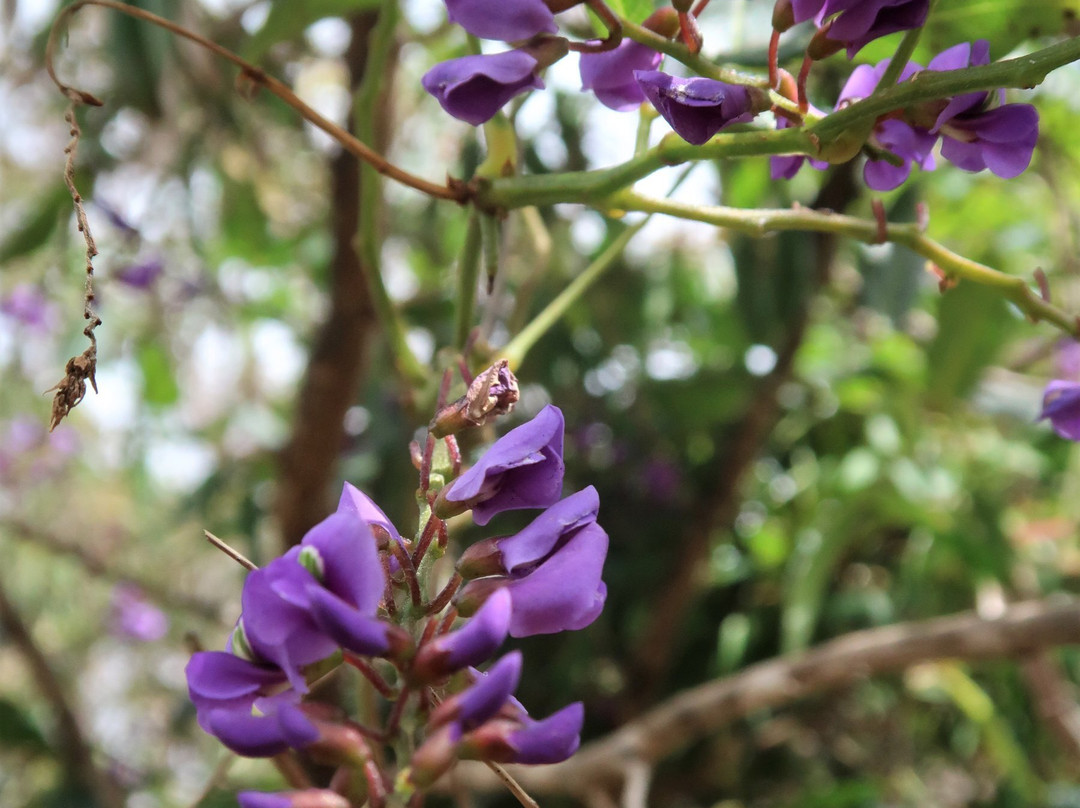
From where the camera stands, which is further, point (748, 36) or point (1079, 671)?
point (1079, 671)

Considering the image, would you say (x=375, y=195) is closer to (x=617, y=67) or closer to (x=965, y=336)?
(x=617, y=67)

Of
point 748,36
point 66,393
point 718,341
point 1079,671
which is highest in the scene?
point 66,393

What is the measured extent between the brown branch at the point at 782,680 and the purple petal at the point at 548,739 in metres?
0.92

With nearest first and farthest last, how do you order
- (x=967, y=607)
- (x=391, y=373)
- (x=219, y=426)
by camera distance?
(x=391, y=373), (x=967, y=607), (x=219, y=426)

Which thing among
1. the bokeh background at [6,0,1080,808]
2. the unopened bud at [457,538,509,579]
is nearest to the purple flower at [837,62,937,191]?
the unopened bud at [457,538,509,579]

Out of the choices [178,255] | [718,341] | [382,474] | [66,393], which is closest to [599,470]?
[718,341]

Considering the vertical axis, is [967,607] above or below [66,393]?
below

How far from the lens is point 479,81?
0.38m

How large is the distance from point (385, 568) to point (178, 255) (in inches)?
62.4

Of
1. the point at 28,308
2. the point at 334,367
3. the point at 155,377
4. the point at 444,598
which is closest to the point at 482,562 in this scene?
the point at 444,598

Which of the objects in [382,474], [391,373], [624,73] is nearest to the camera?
[624,73]

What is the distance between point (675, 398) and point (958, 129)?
1100mm

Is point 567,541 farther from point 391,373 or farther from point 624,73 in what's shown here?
point 391,373

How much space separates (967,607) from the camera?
167 centimetres
